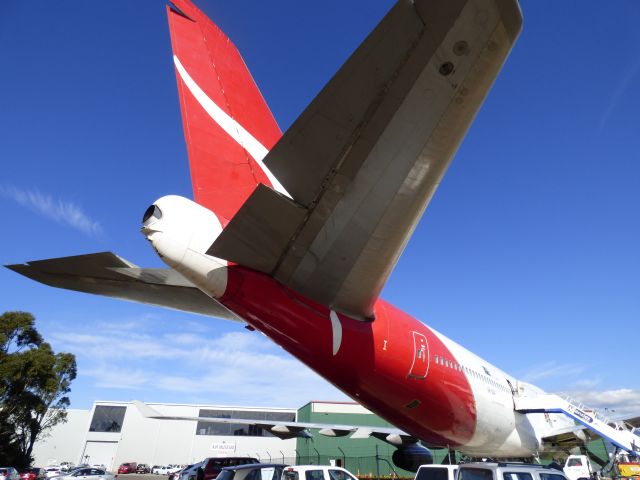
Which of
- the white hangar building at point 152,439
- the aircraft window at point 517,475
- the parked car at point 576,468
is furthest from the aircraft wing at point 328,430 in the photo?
the white hangar building at point 152,439

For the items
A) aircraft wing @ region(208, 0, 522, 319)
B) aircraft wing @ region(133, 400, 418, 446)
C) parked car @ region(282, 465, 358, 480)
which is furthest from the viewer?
aircraft wing @ region(133, 400, 418, 446)

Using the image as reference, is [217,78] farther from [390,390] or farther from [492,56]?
[390,390]

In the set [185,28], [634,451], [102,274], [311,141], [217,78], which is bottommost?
[634,451]

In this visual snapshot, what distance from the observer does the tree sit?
24.3 m

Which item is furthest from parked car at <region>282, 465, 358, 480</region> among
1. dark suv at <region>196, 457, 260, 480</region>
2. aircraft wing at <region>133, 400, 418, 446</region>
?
dark suv at <region>196, 457, 260, 480</region>

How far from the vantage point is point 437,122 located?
3791mm

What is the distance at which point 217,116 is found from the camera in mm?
5699

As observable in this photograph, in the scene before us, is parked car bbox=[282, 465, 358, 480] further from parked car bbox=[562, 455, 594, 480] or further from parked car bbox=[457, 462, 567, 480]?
parked car bbox=[562, 455, 594, 480]

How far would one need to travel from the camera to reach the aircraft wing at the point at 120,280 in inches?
180

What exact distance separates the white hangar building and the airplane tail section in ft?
132

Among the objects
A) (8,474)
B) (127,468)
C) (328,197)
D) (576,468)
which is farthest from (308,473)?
(127,468)

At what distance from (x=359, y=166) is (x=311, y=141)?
23.2 inches

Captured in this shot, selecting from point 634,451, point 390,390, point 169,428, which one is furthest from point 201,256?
point 169,428

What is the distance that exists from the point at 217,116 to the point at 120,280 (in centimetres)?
248
